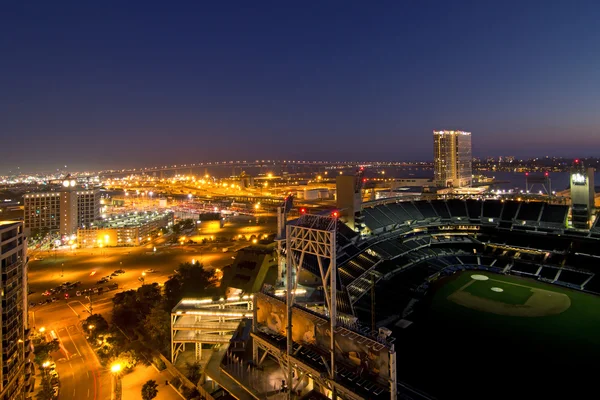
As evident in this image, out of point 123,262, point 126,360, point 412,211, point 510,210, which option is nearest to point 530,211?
point 510,210

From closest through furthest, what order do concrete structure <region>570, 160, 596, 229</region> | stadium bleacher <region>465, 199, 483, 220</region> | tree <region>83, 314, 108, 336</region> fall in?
tree <region>83, 314, 108, 336</region>
concrete structure <region>570, 160, 596, 229</region>
stadium bleacher <region>465, 199, 483, 220</region>

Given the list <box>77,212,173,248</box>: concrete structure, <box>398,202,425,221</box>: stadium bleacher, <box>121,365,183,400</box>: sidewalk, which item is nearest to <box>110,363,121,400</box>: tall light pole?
<box>121,365,183,400</box>: sidewalk

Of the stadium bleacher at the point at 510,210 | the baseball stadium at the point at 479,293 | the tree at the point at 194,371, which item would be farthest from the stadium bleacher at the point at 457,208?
the tree at the point at 194,371

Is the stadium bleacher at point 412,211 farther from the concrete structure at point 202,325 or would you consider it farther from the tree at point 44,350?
the tree at point 44,350

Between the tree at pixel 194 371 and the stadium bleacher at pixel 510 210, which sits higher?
the stadium bleacher at pixel 510 210

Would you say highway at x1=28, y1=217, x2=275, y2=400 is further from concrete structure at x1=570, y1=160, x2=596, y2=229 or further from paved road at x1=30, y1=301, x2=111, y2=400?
concrete structure at x1=570, y1=160, x2=596, y2=229

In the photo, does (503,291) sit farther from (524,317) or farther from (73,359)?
(73,359)

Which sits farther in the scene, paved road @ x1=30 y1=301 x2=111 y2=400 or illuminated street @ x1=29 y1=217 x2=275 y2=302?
illuminated street @ x1=29 y1=217 x2=275 y2=302

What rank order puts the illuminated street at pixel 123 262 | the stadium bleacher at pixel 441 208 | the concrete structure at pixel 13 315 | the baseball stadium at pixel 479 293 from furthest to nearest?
the stadium bleacher at pixel 441 208, the illuminated street at pixel 123 262, the baseball stadium at pixel 479 293, the concrete structure at pixel 13 315
